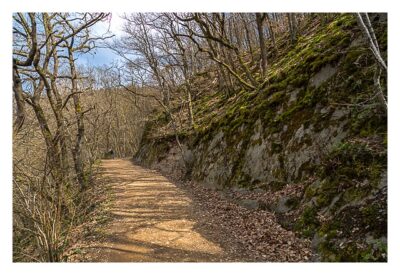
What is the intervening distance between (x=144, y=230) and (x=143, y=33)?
15.6 meters

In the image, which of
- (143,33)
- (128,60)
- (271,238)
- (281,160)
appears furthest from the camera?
(143,33)

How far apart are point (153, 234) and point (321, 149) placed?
4548mm

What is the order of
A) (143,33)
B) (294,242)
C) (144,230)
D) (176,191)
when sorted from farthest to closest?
(143,33), (176,191), (144,230), (294,242)

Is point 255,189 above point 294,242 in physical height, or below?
above

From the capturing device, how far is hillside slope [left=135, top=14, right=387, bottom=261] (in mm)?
4625

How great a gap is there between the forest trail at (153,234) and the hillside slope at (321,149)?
198cm

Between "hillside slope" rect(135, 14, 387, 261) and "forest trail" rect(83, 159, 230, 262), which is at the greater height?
"hillside slope" rect(135, 14, 387, 261)

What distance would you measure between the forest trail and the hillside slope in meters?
1.98

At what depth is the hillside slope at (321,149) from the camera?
462 centimetres

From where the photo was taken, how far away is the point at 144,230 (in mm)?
6598

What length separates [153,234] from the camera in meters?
6.31

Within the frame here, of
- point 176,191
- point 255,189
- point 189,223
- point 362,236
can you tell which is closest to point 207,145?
point 176,191
